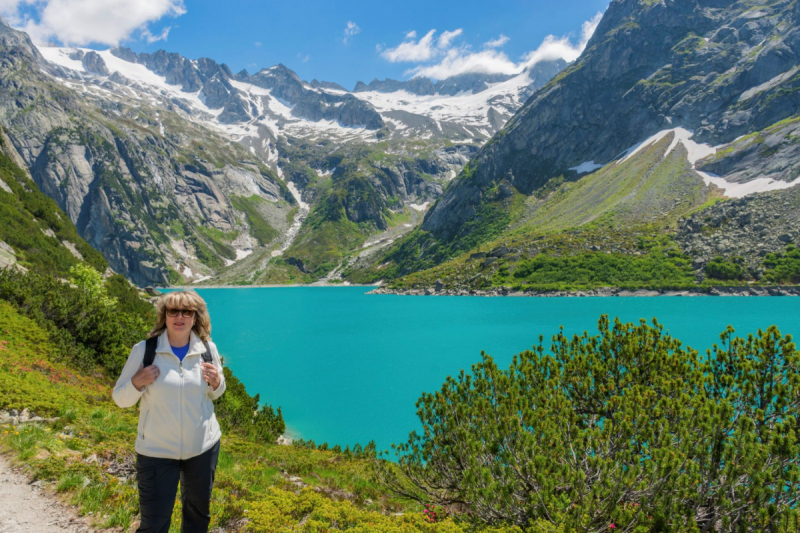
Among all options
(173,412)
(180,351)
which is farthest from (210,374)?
(173,412)

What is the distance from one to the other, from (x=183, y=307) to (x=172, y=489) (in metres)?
2.22

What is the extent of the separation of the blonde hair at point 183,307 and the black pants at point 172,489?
149cm

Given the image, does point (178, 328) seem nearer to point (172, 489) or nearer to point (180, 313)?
point (180, 313)

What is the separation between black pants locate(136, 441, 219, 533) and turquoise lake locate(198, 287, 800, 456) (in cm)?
2187

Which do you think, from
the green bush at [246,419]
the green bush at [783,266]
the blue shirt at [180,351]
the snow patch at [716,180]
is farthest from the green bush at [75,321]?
the snow patch at [716,180]

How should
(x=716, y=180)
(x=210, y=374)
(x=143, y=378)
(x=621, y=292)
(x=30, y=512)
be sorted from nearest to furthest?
(x=143, y=378)
(x=210, y=374)
(x=30, y=512)
(x=621, y=292)
(x=716, y=180)

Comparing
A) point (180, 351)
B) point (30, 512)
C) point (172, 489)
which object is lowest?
point (30, 512)

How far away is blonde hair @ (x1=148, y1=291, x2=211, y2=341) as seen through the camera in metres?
4.91

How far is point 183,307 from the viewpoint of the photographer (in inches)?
196

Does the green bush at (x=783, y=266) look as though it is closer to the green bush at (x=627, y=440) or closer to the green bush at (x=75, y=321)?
the green bush at (x=627, y=440)

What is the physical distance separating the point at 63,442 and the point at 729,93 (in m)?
265

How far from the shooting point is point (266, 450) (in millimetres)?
15539

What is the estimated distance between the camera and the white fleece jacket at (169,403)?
4.60 meters

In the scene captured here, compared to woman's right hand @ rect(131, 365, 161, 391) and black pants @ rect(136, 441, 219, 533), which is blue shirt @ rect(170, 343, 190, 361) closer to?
woman's right hand @ rect(131, 365, 161, 391)
